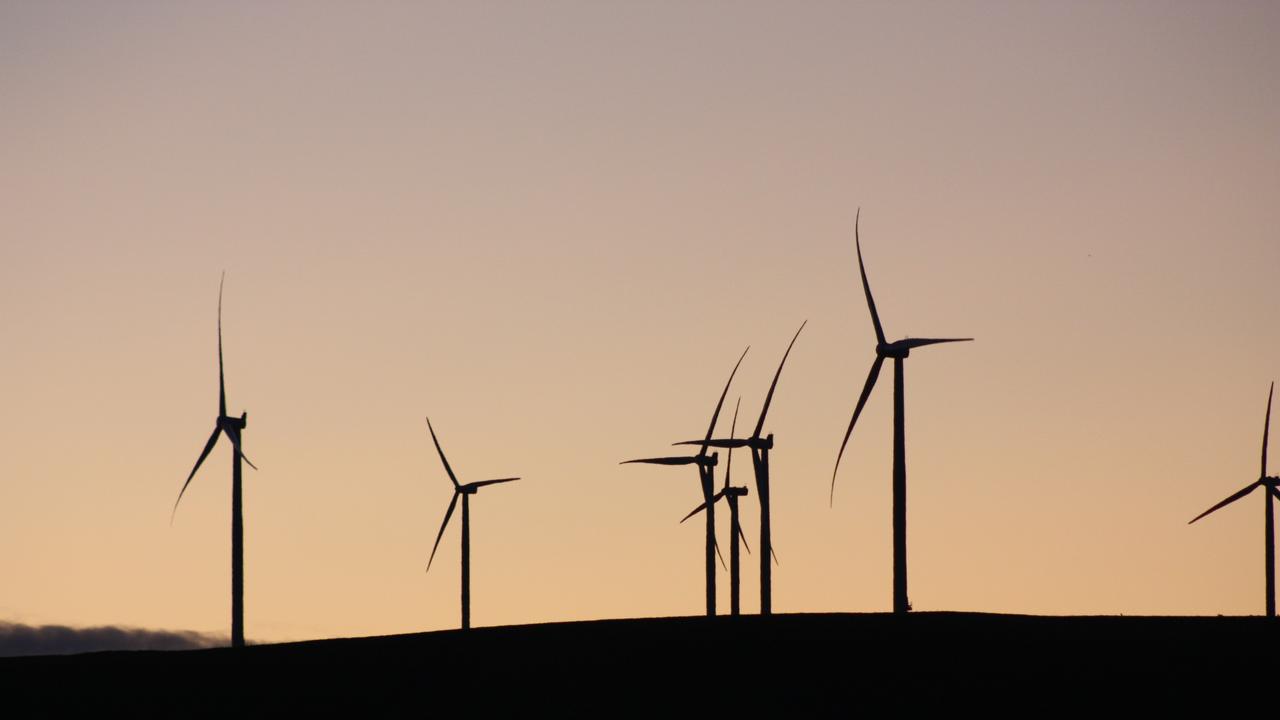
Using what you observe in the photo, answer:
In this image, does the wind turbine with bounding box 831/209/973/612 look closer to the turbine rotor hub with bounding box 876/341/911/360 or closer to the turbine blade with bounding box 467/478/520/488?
the turbine rotor hub with bounding box 876/341/911/360

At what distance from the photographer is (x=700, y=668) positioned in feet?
273

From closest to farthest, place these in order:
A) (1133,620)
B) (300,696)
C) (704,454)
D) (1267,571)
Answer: (300,696), (1133,620), (1267,571), (704,454)

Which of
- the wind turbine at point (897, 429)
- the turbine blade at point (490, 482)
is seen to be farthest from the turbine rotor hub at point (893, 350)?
the turbine blade at point (490, 482)

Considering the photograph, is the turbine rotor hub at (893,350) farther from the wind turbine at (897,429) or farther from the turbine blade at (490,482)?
the turbine blade at (490,482)

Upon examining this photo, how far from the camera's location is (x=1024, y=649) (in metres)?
85.1

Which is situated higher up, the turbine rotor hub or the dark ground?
the turbine rotor hub

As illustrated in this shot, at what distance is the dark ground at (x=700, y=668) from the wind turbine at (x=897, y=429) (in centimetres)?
223

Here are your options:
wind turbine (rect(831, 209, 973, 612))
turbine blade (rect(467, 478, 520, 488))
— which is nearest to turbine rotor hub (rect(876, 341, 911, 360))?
wind turbine (rect(831, 209, 973, 612))

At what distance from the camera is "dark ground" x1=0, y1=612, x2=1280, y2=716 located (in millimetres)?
77500

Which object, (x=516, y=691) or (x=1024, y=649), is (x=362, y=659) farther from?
(x=1024, y=649)

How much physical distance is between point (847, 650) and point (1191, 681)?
47.2ft

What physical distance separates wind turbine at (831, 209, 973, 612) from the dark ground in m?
2.23

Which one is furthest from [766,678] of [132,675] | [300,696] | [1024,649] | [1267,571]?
[1267,571]

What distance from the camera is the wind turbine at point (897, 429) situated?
Result: 9100cm
